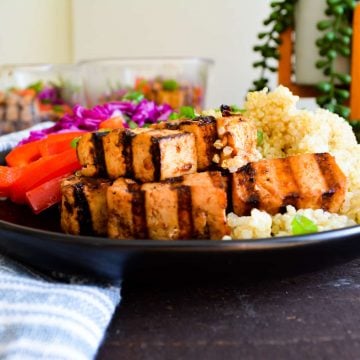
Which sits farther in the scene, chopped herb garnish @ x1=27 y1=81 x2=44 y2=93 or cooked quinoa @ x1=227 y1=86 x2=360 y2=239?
chopped herb garnish @ x1=27 y1=81 x2=44 y2=93

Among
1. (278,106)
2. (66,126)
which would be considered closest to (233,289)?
(278,106)

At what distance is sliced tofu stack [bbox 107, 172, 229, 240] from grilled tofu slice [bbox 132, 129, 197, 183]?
4cm

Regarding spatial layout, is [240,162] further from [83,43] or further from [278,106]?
[83,43]

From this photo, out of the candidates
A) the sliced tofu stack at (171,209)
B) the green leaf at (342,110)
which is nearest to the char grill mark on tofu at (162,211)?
the sliced tofu stack at (171,209)

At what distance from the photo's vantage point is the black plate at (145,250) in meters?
0.85

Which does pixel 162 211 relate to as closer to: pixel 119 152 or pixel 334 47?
pixel 119 152

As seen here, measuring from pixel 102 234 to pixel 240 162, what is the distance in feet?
0.96

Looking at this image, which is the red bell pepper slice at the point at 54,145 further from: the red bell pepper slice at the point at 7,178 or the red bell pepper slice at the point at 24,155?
the red bell pepper slice at the point at 7,178

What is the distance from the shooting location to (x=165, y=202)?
988 millimetres

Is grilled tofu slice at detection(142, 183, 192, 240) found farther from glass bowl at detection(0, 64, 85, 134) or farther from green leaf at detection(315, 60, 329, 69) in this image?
glass bowl at detection(0, 64, 85, 134)

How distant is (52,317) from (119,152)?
36 centimetres

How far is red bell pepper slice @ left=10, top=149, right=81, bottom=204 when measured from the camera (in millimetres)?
1380

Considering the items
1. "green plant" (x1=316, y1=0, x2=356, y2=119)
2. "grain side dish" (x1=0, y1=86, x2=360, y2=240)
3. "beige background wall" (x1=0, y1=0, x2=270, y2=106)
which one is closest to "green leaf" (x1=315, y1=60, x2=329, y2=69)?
"green plant" (x1=316, y1=0, x2=356, y2=119)

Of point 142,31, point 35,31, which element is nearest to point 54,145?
point 142,31
